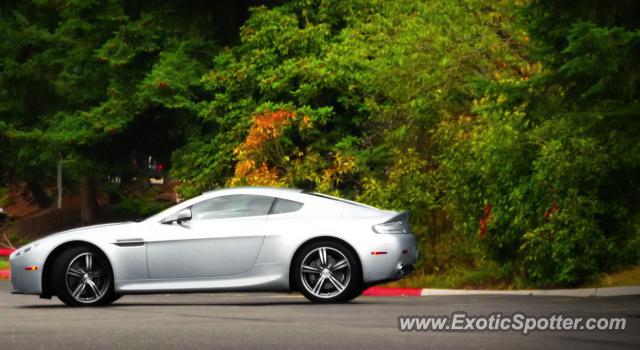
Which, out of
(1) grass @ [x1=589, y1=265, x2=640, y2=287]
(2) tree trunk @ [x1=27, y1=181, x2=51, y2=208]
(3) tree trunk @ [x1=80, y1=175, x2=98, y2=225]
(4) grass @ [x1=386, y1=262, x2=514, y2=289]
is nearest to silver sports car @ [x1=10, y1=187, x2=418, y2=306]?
(1) grass @ [x1=589, y1=265, x2=640, y2=287]

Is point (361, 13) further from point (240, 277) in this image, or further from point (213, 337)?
point (213, 337)

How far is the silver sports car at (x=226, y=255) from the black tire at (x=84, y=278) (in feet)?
0.04

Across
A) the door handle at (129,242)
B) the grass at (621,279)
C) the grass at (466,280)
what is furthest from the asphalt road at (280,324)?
the grass at (466,280)

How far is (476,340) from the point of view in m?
10.8

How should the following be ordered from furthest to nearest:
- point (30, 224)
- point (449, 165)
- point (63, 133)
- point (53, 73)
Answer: point (30, 224), point (53, 73), point (63, 133), point (449, 165)

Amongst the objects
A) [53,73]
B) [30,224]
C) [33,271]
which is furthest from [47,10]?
[33,271]

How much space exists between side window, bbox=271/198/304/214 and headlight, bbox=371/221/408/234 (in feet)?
3.49

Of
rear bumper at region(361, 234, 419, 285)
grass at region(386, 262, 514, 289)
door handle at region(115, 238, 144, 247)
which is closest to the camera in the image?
rear bumper at region(361, 234, 419, 285)

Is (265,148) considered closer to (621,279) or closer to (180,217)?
(621,279)

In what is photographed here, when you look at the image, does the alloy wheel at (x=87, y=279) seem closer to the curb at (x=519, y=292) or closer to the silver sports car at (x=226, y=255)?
the silver sports car at (x=226, y=255)

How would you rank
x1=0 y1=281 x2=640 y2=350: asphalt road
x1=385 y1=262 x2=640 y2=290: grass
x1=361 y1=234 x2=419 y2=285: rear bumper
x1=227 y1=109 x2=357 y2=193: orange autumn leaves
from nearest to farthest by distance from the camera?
1. x1=0 y1=281 x2=640 y2=350: asphalt road
2. x1=361 y1=234 x2=419 y2=285: rear bumper
3. x1=385 y1=262 x2=640 y2=290: grass
4. x1=227 y1=109 x2=357 y2=193: orange autumn leaves

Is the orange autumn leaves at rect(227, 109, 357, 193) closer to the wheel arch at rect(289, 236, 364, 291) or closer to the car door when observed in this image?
the car door

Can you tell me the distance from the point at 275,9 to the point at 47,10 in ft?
49.1

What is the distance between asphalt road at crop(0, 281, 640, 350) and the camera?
34.9 feet
